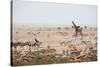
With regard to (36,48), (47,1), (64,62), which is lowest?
(64,62)

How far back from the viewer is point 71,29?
249 centimetres

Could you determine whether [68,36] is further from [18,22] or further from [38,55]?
[18,22]

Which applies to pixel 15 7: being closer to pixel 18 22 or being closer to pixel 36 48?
pixel 18 22

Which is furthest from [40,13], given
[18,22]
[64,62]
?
[64,62]

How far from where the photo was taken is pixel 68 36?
248 cm

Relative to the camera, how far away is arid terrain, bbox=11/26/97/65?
7.56 ft

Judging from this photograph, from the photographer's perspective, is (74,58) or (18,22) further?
(74,58)

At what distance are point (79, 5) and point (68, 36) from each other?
0.42 m

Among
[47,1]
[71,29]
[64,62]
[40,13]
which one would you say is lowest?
[64,62]

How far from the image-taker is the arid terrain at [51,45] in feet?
7.56

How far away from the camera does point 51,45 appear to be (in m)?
2.42
